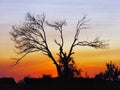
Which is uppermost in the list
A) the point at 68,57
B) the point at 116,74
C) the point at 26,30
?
the point at 26,30

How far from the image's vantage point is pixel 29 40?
5284 centimetres

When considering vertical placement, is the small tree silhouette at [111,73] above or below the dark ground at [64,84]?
below

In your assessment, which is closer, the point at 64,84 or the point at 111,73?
the point at 64,84

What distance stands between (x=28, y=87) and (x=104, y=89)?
21.6ft

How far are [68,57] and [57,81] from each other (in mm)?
16836

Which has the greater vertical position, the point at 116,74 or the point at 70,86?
the point at 70,86

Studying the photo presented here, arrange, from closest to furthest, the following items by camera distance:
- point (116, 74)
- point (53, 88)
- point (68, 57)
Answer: point (53, 88) → point (68, 57) → point (116, 74)

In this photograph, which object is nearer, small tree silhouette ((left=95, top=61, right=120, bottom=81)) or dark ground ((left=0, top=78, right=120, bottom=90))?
dark ground ((left=0, top=78, right=120, bottom=90))

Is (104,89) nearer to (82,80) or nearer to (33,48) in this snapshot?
(82,80)

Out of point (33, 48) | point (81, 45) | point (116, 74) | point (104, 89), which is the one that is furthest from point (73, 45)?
point (116, 74)

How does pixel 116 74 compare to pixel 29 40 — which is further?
pixel 116 74

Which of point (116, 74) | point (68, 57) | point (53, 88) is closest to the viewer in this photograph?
point (53, 88)

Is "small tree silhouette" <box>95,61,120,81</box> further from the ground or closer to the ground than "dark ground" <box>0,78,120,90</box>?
closer to the ground

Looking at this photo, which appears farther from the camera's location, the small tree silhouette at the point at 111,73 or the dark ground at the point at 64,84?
the small tree silhouette at the point at 111,73
